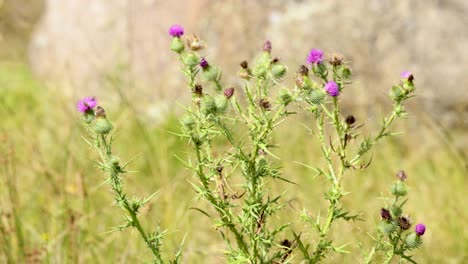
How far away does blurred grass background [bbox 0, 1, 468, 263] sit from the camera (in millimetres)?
2795

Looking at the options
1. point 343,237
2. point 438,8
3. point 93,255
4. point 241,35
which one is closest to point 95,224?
point 93,255

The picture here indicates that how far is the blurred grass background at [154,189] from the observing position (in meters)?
2.79

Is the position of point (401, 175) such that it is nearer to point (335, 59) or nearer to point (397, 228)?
point (397, 228)

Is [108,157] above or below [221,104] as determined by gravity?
below

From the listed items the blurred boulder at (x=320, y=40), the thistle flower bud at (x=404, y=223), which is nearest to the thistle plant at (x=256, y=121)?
the thistle flower bud at (x=404, y=223)

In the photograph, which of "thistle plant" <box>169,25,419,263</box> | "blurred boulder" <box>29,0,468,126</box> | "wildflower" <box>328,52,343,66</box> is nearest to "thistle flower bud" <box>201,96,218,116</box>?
"thistle plant" <box>169,25,419,263</box>

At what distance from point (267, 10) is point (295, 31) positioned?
0.27 m

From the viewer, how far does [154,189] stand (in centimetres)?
393

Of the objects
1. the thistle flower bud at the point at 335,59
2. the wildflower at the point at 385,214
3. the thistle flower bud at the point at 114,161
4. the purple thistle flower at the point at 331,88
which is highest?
the thistle flower bud at the point at 335,59

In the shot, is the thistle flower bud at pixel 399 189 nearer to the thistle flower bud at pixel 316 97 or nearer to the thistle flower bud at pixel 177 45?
the thistle flower bud at pixel 316 97

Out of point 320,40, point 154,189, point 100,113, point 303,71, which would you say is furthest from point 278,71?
point 320,40

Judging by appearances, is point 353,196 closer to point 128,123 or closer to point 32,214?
point 32,214

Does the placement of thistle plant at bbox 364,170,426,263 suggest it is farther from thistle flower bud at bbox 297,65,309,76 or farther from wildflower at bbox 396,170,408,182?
thistle flower bud at bbox 297,65,309,76

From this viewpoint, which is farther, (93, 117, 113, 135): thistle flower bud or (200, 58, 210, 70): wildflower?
(200, 58, 210, 70): wildflower
